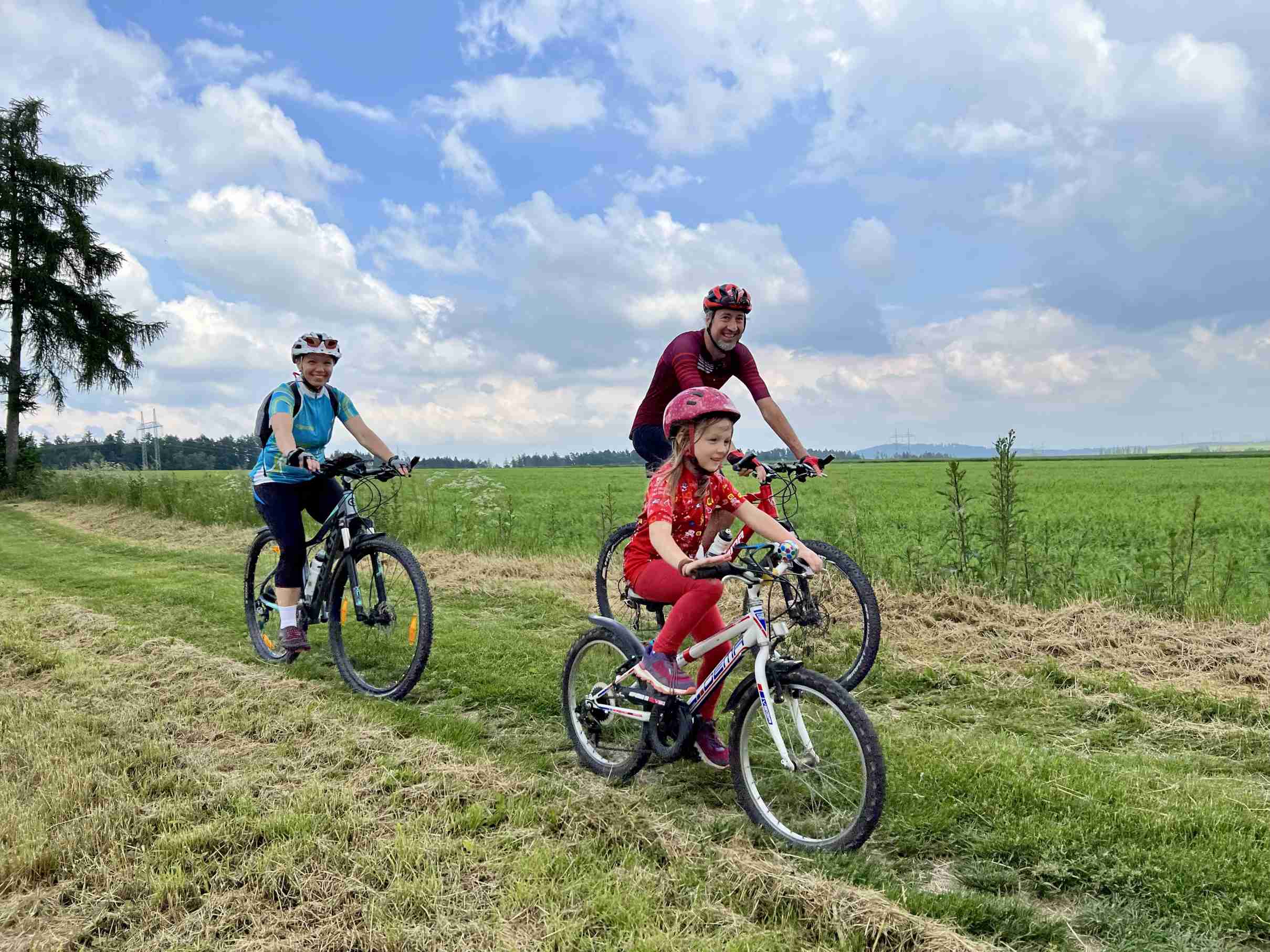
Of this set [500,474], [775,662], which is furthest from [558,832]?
[500,474]

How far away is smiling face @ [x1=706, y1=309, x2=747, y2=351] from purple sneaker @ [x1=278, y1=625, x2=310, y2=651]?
12.5 feet

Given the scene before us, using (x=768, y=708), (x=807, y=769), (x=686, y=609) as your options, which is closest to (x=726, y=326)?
(x=686, y=609)

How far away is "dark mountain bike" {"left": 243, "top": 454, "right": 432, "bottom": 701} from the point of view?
17.2 ft

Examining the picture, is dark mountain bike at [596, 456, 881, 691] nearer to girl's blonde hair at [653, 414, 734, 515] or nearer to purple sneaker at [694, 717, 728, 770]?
purple sneaker at [694, 717, 728, 770]

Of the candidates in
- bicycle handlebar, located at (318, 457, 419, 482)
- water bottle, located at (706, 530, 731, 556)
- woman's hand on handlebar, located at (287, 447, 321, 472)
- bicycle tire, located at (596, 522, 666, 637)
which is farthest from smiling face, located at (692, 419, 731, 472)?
bicycle tire, located at (596, 522, 666, 637)

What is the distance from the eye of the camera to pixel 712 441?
3.71 m

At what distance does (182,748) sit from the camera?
432 centimetres

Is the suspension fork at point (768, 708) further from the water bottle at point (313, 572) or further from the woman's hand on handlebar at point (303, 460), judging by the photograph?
the water bottle at point (313, 572)

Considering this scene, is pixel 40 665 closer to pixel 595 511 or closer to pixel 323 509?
pixel 323 509

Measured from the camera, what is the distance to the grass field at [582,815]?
2.71 meters

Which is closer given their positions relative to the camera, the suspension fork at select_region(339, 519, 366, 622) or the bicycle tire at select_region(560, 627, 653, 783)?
the bicycle tire at select_region(560, 627, 653, 783)

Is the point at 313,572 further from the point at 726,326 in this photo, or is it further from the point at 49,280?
the point at 49,280

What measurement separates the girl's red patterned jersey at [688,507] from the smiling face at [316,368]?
309 cm

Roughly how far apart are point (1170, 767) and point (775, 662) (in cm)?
247
